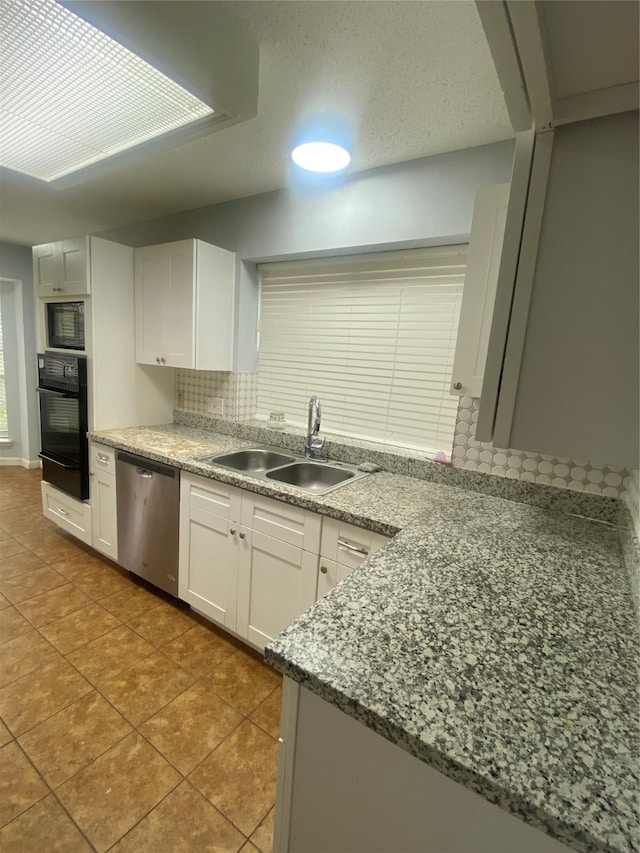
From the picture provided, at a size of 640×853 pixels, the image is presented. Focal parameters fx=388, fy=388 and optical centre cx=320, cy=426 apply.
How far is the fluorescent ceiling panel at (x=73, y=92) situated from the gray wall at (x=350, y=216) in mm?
926

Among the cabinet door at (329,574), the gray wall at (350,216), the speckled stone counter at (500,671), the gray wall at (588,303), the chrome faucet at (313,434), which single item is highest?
the gray wall at (350,216)

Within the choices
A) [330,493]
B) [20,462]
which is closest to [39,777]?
[330,493]

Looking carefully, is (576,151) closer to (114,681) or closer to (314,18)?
(314,18)

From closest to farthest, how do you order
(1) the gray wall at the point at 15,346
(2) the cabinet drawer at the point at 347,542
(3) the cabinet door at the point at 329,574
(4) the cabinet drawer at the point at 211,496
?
(2) the cabinet drawer at the point at 347,542 < (3) the cabinet door at the point at 329,574 < (4) the cabinet drawer at the point at 211,496 < (1) the gray wall at the point at 15,346

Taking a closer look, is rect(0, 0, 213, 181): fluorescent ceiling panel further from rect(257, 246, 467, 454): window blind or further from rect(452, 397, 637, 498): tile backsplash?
rect(452, 397, 637, 498): tile backsplash

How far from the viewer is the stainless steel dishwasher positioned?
2.21m

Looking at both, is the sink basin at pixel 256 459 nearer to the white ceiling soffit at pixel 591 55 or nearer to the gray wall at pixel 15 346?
the white ceiling soffit at pixel 591 55

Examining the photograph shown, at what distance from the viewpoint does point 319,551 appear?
1660 millimetres

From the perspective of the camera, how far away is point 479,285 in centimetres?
145

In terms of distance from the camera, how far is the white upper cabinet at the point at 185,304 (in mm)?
2414

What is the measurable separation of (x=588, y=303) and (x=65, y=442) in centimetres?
306

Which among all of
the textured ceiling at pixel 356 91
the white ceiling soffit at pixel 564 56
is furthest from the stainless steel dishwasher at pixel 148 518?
the white ceiling soffit at pixel 564 56

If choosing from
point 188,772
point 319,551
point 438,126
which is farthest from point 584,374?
point 188,772

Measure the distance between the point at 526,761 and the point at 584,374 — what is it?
645mm
